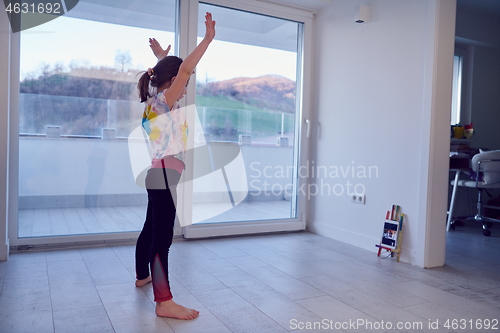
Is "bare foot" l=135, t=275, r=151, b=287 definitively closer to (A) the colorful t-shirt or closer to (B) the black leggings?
(B) the black leggings

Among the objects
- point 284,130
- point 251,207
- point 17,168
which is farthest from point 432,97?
point 17,168

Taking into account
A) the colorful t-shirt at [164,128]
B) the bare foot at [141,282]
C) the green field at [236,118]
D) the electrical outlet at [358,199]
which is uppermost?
the green field at [236,118]

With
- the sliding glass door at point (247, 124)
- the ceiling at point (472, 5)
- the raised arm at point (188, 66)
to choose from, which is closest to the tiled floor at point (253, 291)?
the sliding glass door at point (247, 124)

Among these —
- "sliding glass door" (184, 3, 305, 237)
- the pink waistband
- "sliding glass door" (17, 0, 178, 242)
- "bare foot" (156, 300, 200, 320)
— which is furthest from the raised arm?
"sliding glass door" (184, 3, 305, 237)

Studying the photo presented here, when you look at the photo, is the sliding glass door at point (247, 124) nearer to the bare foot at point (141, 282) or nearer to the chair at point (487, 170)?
the bare foot at point (141, 282)

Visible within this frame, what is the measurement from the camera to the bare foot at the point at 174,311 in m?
1.80

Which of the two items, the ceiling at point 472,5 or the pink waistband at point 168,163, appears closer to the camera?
the pink waistband at point 168,163

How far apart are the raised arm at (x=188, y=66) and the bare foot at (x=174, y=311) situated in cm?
89

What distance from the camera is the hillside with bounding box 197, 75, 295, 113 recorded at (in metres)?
3.52

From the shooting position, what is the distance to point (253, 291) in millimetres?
2186

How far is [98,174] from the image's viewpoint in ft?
10.3

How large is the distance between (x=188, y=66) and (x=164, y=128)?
0.30 meters

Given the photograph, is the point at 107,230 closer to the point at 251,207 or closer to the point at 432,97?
the point at 251,207

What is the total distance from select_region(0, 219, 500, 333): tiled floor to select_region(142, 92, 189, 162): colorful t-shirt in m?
0.75
